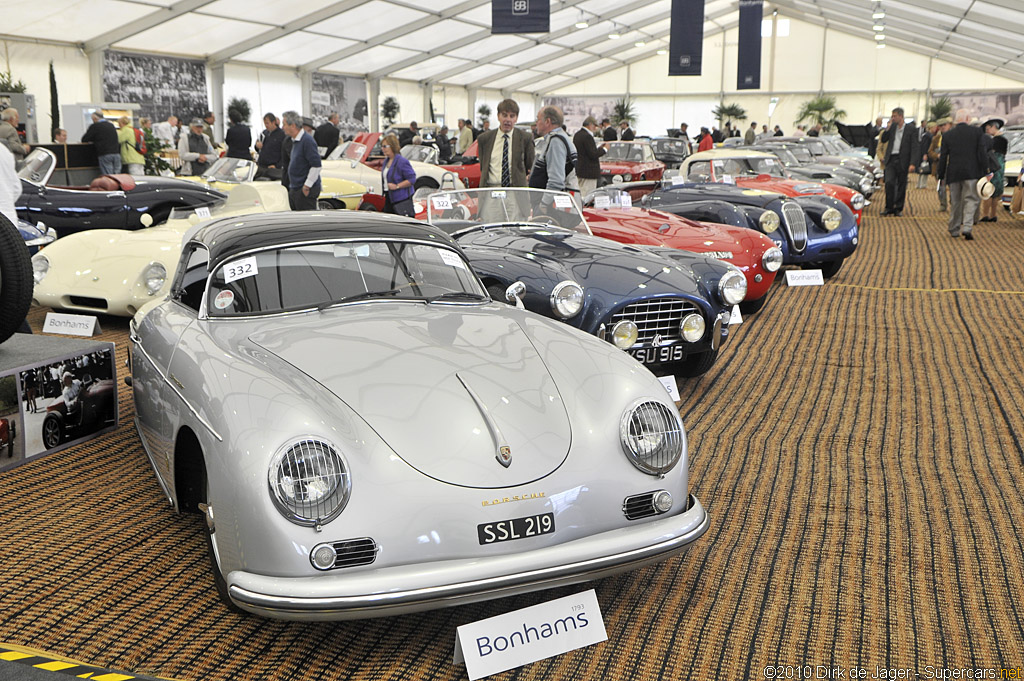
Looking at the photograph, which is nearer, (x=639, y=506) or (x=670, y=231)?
(x=639, y=506)

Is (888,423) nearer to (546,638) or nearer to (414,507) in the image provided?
(546,638)

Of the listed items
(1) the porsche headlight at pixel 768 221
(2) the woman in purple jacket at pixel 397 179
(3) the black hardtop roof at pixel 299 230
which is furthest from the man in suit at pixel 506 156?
(3) the black hardtop roof at pixel 299 230

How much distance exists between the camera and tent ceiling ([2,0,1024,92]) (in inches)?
794

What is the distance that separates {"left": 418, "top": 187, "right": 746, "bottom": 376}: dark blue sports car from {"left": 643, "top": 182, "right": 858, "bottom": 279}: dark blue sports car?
2845mm

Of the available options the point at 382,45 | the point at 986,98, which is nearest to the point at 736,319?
the point at 382,45

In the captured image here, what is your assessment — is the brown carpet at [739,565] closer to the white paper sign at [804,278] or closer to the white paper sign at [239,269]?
the white paper sign at [239,269]

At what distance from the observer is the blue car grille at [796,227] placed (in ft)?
29.7

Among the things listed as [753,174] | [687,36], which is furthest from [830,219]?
[687,36]

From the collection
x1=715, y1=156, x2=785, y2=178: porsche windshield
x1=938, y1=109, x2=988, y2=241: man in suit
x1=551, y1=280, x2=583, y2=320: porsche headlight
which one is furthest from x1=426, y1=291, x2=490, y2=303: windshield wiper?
x1=938, y1=109, x2=988, y2=241: man in suit

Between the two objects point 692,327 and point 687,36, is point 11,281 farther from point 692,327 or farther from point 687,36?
point 687,36

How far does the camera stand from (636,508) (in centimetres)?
283

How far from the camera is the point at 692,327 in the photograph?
526cm

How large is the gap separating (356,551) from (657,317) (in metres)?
3.14

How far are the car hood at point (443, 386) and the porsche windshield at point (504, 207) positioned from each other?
2.98 m
